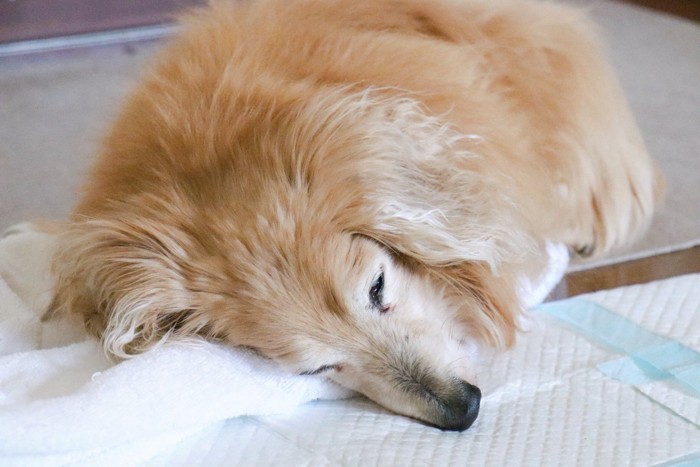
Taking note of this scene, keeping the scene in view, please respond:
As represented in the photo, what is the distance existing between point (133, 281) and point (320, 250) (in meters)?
0.38

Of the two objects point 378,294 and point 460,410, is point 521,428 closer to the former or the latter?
point 460,410

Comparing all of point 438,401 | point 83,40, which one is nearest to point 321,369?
point 438,401

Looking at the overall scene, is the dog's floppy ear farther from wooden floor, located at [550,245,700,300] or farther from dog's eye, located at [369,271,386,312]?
wooden floor, located at [550,245,700,300]

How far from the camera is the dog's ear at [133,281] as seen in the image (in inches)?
63.3

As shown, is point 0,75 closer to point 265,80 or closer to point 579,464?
point 265,80

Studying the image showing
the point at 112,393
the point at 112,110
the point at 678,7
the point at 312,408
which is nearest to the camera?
the point at 112,393

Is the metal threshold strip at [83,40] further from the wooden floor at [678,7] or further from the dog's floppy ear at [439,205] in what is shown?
the dog's floppy ear at [439,205]

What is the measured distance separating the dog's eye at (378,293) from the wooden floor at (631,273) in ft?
2.16

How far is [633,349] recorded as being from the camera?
1.79 metres

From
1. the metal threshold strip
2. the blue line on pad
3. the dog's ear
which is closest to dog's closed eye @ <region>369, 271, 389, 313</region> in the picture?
the dog's ear

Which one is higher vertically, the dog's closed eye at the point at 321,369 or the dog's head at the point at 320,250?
the dog's head at the point at 320,250

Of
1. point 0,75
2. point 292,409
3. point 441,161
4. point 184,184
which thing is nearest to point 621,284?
point 441,161

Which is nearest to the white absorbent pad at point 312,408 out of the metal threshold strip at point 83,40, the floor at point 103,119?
the floor at point 103,119

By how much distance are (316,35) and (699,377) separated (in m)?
1.07
